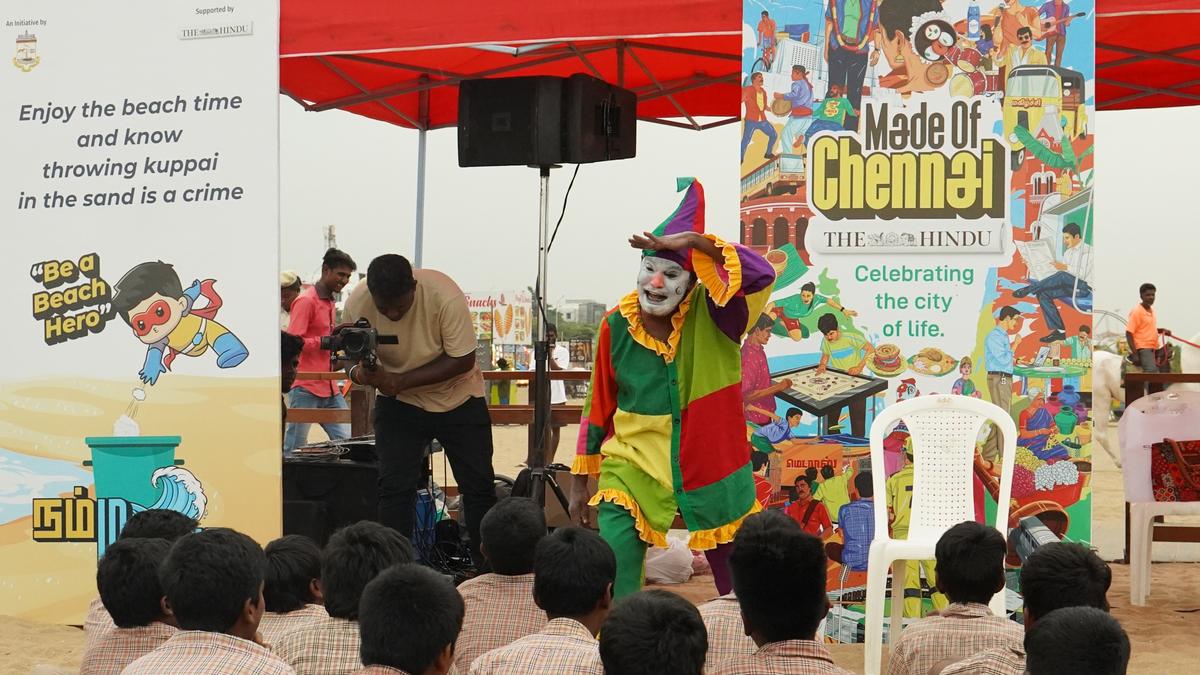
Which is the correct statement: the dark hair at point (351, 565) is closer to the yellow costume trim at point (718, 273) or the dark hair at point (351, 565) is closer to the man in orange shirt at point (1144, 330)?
the yellow costume trim at point (718, 273)

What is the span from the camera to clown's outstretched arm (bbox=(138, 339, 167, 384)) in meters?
6.00

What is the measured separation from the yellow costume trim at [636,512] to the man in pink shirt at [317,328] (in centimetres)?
441

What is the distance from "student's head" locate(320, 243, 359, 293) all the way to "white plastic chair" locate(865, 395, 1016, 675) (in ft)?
13.9

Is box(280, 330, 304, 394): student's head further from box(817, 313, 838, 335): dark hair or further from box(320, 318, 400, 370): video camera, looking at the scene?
box(817, 313, 838, 335): dark hair

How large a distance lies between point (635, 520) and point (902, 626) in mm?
1529

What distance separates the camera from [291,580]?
3.77 metres

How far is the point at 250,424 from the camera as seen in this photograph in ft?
19.3

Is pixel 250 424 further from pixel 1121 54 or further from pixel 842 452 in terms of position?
pixel 1121 54

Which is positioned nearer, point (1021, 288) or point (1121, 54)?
point (1021, 288)

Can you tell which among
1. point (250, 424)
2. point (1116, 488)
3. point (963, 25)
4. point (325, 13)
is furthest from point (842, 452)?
point (1116, 488)

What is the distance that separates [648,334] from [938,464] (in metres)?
A: 1.42

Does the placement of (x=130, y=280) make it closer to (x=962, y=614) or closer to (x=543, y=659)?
(x=543, y=659)

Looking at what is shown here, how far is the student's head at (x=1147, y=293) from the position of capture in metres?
15.7

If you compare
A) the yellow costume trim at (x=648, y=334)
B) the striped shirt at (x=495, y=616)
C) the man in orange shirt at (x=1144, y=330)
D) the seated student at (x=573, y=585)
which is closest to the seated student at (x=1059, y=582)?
the seated student at (x=573, y=585)
